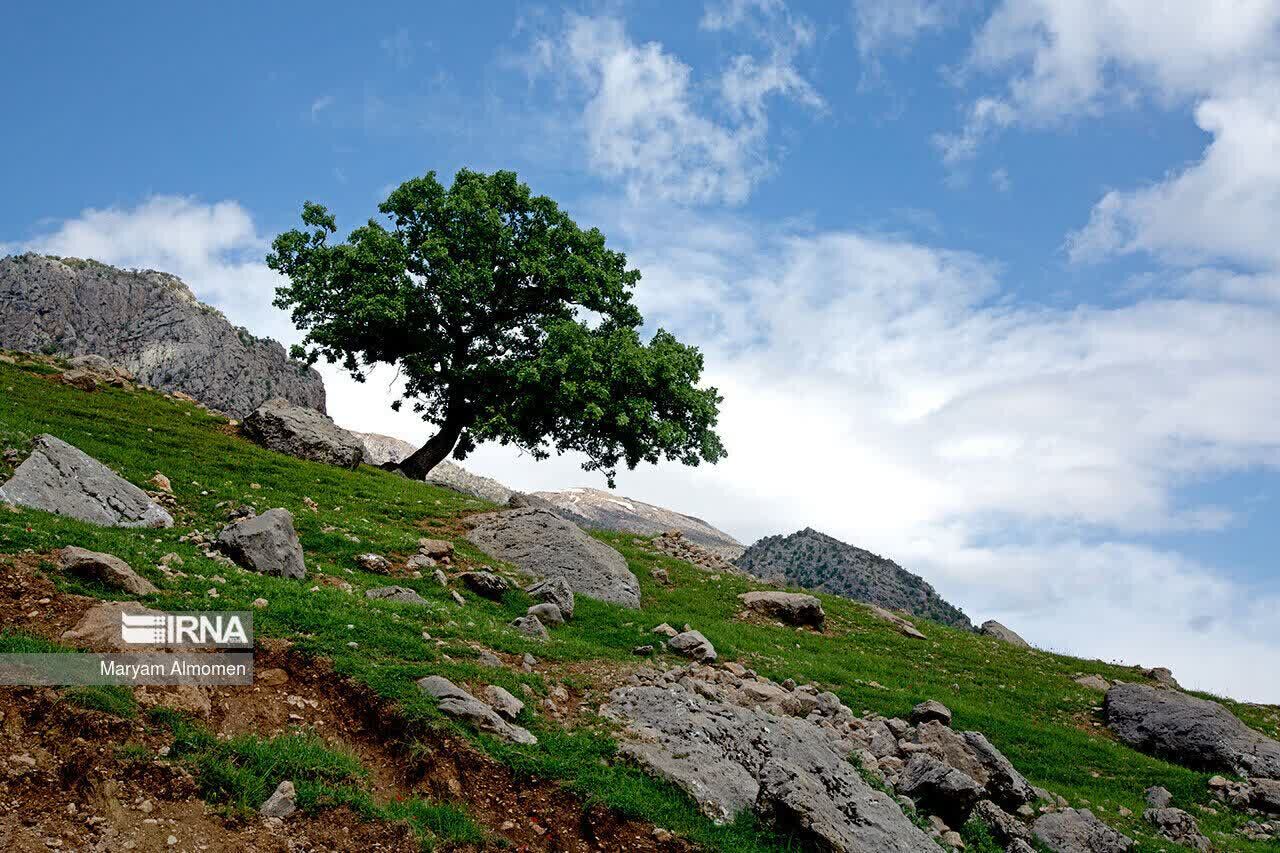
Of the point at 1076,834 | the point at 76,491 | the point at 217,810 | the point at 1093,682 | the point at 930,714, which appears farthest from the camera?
the point at 1093,682

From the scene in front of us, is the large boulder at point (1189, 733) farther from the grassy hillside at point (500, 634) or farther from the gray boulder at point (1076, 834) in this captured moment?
the gray boulder at point (1076, 834)

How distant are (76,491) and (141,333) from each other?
5451 cm

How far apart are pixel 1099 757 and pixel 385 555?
70.2 ft

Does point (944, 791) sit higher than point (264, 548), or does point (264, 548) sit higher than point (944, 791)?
point (264, 548)

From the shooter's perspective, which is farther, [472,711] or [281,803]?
[472,711]

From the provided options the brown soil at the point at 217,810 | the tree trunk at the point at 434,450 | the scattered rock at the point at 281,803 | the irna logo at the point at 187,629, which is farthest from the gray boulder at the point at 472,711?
the tree trunk at the point at 434,450

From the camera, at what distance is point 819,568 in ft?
192

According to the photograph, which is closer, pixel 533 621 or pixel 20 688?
pixel 20 688

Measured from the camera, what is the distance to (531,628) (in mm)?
19797

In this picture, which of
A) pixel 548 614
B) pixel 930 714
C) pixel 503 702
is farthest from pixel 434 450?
pixel 503 702

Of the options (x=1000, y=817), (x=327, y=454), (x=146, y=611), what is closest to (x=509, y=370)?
(x=327, y=454)

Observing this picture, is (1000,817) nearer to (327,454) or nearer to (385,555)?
(385,555)

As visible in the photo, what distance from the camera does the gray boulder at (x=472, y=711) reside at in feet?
41.0

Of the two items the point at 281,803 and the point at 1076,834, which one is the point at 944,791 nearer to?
the point at 1076,834
